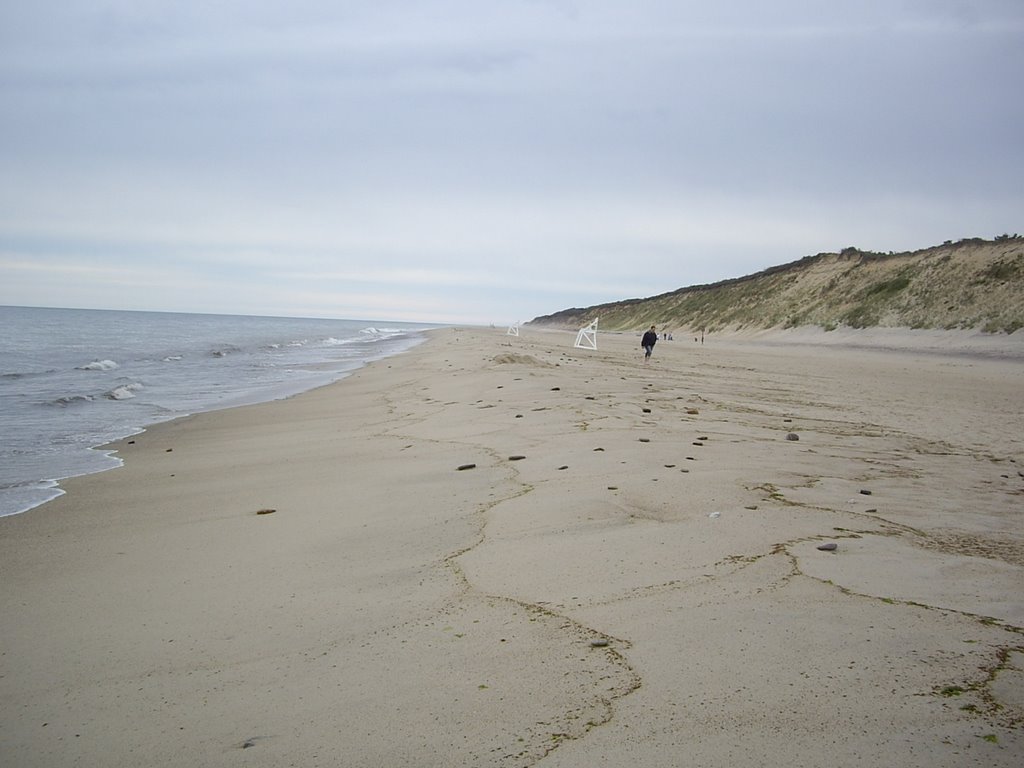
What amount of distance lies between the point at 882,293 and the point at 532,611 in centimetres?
4285

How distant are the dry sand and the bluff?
30.0m

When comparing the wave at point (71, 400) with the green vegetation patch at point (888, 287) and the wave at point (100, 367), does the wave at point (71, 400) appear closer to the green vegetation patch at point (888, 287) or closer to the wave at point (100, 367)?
the wave at point (100, 367)

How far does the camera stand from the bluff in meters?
31.9

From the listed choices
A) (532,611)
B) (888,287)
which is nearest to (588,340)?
(888,287)

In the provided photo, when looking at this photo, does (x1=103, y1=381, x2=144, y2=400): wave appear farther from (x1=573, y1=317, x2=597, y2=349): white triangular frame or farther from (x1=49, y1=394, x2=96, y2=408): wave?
(x1=573, y1=317, x2=597, y2=349): white triangular frame

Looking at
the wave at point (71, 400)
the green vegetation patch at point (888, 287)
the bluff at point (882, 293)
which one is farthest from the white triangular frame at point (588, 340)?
the wave at point (71, 400)

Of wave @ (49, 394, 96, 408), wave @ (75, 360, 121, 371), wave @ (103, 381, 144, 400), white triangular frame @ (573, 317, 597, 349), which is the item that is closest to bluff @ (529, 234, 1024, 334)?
white triangular frame @ (573, 317, 597, 349)

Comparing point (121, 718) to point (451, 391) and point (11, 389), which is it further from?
point (11, 389)

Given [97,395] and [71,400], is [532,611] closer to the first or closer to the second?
[71,400]

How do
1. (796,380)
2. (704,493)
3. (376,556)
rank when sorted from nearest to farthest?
(376,556)
(704,493)
(796,380)

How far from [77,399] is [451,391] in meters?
7.25

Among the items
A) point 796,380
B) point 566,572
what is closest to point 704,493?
point 566,572

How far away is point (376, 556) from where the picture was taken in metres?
3.73

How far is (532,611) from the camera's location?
2.89m
